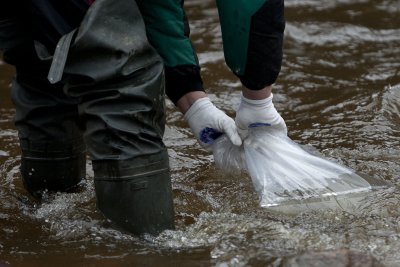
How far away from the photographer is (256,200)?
3.01 meters

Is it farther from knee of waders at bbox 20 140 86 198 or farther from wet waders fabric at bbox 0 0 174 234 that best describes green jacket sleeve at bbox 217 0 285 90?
knee of waders at bbox 20 140 86 198

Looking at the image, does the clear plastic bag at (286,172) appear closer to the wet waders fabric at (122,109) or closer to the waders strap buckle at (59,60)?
the wet waders fabric at (122,109)

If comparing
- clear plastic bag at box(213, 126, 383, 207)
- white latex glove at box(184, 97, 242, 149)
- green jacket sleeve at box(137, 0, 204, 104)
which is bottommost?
clear plastic bag at box(213, 126, 383, 207)

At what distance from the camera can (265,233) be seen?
8.91 feet

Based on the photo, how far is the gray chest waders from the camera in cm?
252

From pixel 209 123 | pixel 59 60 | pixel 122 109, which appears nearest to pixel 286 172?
pixel 209 123

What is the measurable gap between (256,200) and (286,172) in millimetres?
173

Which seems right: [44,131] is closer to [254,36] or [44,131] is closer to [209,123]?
[209,123]

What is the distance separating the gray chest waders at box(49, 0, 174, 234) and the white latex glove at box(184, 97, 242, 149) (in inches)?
11.7

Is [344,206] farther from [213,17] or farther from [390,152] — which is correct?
[213,17]

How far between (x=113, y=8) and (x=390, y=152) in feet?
5.20

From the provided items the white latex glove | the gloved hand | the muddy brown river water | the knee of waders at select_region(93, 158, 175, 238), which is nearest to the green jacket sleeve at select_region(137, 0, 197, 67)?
the white latex glove

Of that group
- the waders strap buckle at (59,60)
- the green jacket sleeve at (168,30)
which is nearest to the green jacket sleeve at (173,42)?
the green jacket sleeve at (168,30)

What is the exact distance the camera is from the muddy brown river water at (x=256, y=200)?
2618 mm
